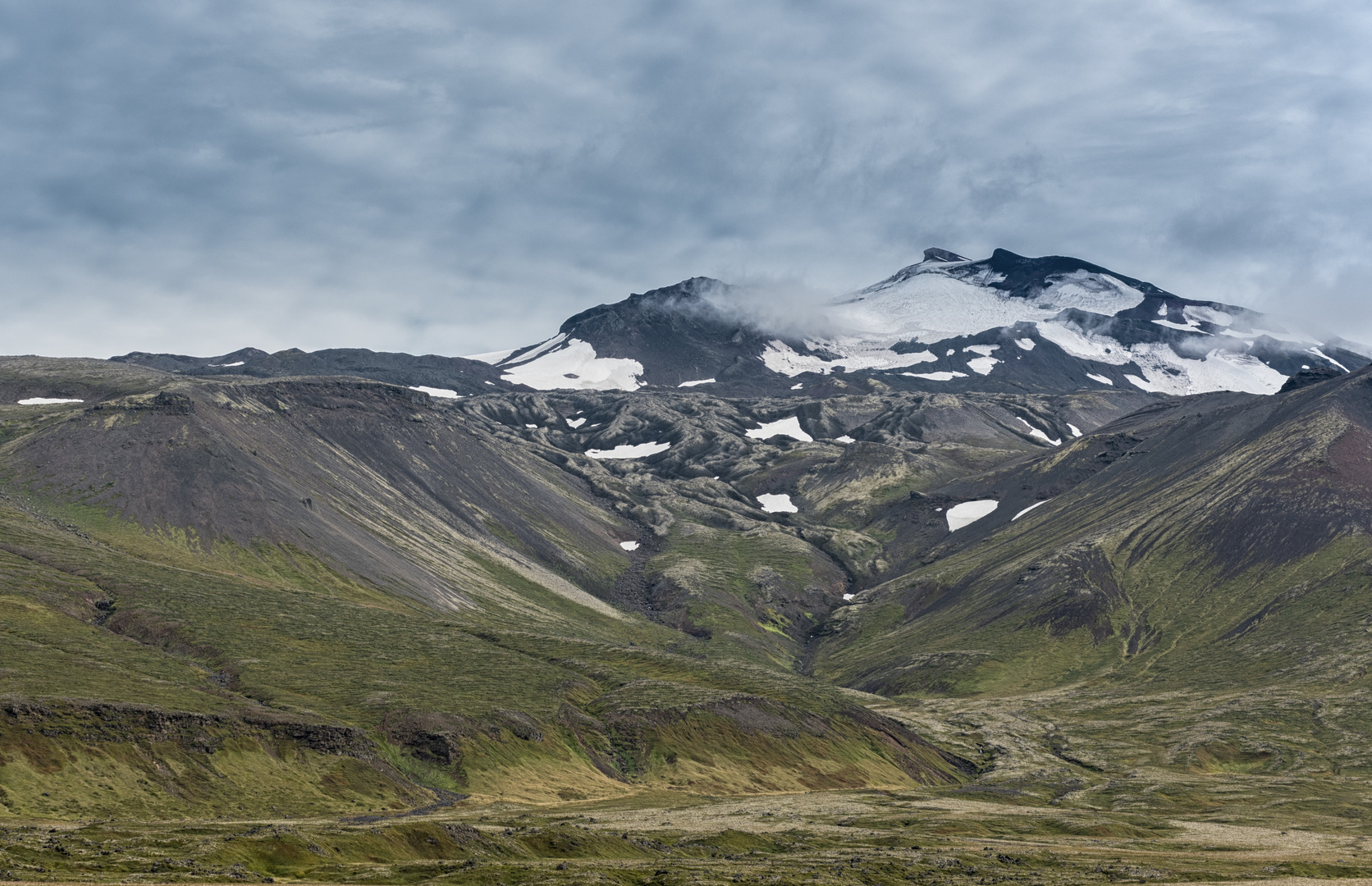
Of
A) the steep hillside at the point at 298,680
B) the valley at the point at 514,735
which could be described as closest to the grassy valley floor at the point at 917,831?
the valley at the point at 514,735

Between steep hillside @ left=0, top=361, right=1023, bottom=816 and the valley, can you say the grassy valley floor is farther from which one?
steep hillside @ left=0, top=361, right=1023, bottom=816

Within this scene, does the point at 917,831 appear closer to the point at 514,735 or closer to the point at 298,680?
the point at 514,735

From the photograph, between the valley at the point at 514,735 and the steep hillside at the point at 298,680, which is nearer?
the valley at the point at 514,735

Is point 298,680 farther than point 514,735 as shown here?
Yes

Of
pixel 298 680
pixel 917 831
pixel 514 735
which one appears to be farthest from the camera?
pixel 298 680

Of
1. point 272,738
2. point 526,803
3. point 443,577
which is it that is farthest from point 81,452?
point 526,803

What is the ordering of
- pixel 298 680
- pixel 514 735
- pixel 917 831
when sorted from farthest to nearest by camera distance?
pixel 298 680
pixel 514 735
pixel 917 831

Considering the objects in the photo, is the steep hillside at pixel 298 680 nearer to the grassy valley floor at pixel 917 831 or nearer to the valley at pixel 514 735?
the valley at pixel 514 735

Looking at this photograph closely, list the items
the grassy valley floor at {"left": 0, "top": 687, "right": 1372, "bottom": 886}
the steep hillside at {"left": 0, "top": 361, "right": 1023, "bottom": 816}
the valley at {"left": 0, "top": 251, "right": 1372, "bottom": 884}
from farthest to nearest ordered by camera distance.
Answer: the steep hillside at {"left": 0, "top": 361, "right": 1023, "bottom": 816}
the valley at {"left": 0, "top": 251, "right": 1372, "bottom": 884}
the grassy valley floor at {"left": 0, "top": 687, "right": 1372, "bottom": 886}

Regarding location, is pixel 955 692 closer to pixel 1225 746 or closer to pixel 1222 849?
pixel 1225 746

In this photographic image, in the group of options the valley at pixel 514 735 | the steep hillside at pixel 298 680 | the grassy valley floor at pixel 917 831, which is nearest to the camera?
the grassy valley floor at pixel 917 831

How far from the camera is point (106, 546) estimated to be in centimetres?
16225

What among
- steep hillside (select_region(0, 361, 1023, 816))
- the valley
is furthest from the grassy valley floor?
steep hillside (select_region(0, 361, 1023, 816))

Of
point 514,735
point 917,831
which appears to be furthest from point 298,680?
point 917,831
